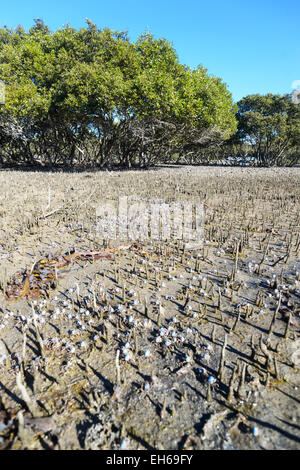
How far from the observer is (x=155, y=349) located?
3.20 meters

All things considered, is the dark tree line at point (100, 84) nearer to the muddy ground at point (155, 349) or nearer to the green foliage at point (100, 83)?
the green foliage at point (100, 83)

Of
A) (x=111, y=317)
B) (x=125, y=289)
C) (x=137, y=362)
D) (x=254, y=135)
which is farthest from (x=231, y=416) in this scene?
(x=254, y=135)

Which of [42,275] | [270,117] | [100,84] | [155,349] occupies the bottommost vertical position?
[155,349]

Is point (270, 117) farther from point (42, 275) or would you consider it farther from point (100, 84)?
point (42, 275)

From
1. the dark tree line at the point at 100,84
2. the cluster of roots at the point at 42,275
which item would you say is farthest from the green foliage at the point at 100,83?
the cluster of roots at the point at 42,275

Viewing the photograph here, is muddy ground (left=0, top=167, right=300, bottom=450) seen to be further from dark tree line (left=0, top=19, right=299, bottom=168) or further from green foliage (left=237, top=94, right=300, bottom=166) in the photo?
green foliage (left=237, top=94, right=300, bottom=166)

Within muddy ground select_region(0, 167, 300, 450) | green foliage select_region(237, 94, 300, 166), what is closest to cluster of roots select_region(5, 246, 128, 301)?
muddy ground select_region(0, 167, 300, 450)

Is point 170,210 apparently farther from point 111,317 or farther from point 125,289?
point 111,317

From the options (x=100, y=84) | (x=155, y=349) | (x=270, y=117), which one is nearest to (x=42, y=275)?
(x=155, y=349)

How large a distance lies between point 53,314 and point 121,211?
5678 millimetres

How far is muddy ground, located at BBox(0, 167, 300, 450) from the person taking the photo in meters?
2.26

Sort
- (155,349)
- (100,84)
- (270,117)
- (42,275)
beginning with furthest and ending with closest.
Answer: (270,117), (100,84), (42,275), (155,349)

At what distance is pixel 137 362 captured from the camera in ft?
9.80

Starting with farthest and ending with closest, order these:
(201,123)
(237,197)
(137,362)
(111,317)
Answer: (201,123) → (237,197) → (111,317) → (137,362)
